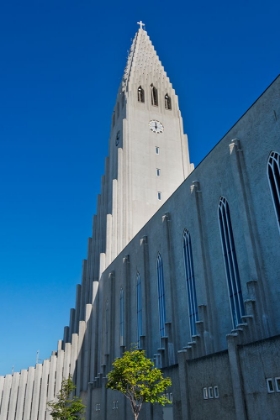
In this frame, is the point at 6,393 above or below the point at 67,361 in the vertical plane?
below

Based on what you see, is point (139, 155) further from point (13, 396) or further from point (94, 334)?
point (13, 396)

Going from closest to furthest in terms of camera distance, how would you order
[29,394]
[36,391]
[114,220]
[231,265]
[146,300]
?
[231,265]
[146,300]
[36,391]
[29,394]
[114,220]

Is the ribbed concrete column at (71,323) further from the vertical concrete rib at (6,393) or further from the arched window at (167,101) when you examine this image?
the arched window at (167,101)

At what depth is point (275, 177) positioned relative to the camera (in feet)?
66.5

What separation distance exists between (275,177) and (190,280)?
33.1 ft

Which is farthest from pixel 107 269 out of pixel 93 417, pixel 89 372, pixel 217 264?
pixel 217 264

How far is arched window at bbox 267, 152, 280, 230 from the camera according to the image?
19.9m

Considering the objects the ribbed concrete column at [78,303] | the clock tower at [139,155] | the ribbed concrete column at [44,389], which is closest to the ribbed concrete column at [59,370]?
the ribbed concrete column at [44,389]

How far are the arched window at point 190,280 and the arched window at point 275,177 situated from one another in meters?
8.86

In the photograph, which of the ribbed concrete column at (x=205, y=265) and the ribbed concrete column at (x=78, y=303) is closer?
the ribbed concrete column at (x=205, y=265)

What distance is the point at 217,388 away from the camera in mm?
17484

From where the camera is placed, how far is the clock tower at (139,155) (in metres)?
50.9

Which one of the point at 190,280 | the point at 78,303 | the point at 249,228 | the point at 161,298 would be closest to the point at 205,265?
the point at 190,280

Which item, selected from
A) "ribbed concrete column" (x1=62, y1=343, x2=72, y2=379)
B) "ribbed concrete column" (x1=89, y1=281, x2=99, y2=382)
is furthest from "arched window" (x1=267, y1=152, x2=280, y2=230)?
"ribbed concrete column" (x1=62, y1=343, x2=72, y2=379)
